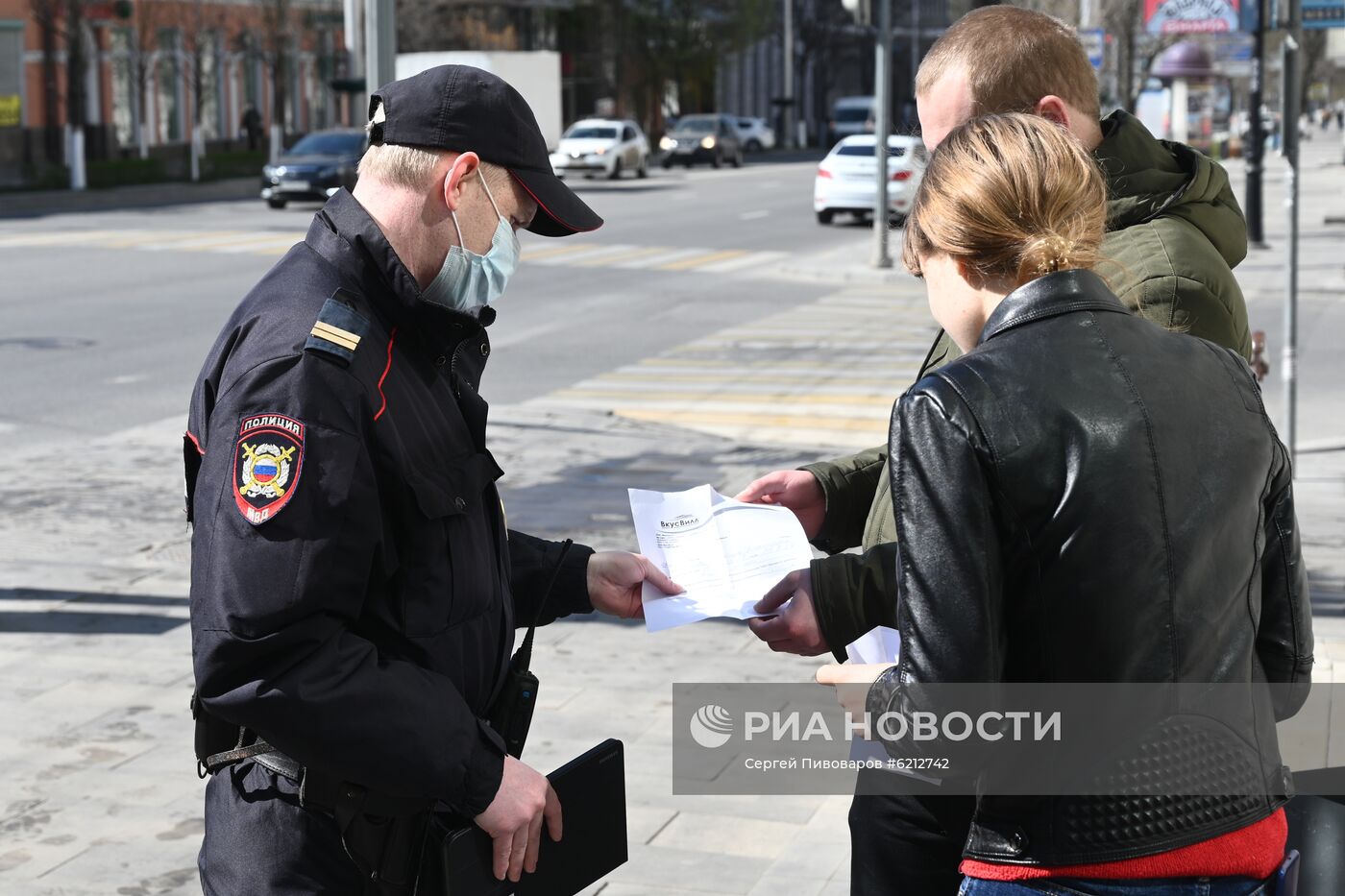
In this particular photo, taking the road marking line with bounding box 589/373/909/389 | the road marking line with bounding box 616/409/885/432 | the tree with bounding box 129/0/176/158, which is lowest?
the road marking line with bounding box 616/409/885/432

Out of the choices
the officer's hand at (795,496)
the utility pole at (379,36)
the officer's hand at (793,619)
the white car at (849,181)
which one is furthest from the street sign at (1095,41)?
the officer's hand at (793,619)

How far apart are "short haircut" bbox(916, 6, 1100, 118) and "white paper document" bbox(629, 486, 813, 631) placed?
78 cm

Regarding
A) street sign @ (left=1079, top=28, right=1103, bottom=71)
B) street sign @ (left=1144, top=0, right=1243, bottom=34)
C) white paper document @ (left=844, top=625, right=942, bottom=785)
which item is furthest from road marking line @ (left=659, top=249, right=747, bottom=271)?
white paper document @ (left=844, top=625, right=942, bottom=785)

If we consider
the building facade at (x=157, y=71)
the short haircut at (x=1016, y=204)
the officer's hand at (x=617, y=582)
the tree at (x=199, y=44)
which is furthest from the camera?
the tree at (x=199, y=44)

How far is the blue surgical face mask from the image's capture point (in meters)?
2.55

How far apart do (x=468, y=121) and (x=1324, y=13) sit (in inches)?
381

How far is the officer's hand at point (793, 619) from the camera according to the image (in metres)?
2.66

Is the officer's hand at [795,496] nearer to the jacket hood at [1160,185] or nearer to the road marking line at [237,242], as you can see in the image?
the jacket hood at [1160,185]

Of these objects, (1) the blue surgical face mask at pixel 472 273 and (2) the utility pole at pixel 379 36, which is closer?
(1) the blue surgical face mask at pixel 472 273

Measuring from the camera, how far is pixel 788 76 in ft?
248

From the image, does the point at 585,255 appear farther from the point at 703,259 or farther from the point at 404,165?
the point at 404,165

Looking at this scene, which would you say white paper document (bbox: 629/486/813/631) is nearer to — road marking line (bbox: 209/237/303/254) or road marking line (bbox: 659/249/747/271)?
road marking line (bbox: 659/249/747/271)

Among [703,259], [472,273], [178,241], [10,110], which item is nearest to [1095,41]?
[703,259]

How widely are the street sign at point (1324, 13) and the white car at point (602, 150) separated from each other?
30.7 m
